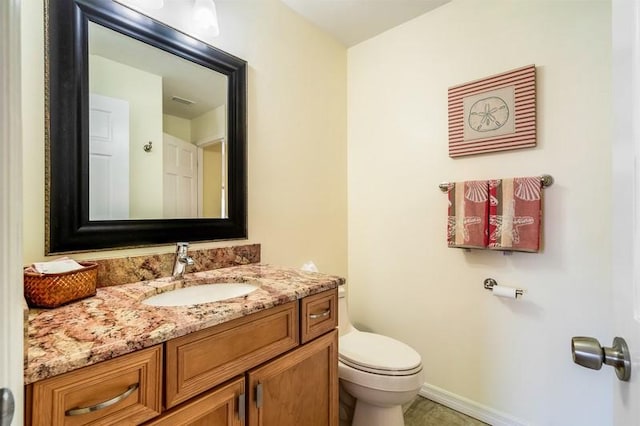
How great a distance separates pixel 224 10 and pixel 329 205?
4.16ft

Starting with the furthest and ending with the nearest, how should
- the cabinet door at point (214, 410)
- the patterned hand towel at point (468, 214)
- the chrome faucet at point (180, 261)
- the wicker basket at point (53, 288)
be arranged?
the patterned hand towel at point (468, 214) < the chrome faucet at point (180, 261) < the wicker basket at point (53, 288) < the cabinet door at point (214, 410)

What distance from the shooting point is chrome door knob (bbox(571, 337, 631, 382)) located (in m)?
0.50

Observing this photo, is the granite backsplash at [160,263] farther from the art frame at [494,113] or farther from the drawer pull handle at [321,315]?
the art frame at [494,113]

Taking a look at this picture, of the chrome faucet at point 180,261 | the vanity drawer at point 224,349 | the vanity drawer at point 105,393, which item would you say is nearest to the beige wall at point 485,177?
the vanity drawer at point 224,349

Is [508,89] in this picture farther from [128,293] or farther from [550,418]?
[128,293]

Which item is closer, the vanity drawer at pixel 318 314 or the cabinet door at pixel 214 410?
the cabinet door at pixel 214 410

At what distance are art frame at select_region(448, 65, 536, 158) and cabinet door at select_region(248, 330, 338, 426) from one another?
1278mm

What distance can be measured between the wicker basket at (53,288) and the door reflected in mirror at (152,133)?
272 mm

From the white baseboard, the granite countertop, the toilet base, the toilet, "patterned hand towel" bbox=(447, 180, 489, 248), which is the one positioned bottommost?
the white baseboard

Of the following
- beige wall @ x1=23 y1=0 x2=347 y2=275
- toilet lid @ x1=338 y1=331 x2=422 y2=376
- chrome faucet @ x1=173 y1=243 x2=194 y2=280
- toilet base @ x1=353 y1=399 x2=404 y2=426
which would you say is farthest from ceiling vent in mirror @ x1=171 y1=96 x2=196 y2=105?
toilet base @ x1=353 y1=399 x2=404 y2=426

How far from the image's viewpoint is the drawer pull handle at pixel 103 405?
23.2 inches

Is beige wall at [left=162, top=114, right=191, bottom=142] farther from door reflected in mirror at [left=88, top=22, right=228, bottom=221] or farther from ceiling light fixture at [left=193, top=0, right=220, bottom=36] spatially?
ceiling light fixture at [left=193, top=0, right=220, bottom=36]

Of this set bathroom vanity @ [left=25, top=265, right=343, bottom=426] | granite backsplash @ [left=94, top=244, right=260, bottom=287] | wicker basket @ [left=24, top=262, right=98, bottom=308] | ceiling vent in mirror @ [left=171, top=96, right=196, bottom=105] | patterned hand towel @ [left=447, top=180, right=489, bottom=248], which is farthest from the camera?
patterned hand towel @ [left=447, top=180, right=489, bottom=248]

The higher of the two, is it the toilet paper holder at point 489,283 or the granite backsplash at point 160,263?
the granite backsplash at point 160,263
